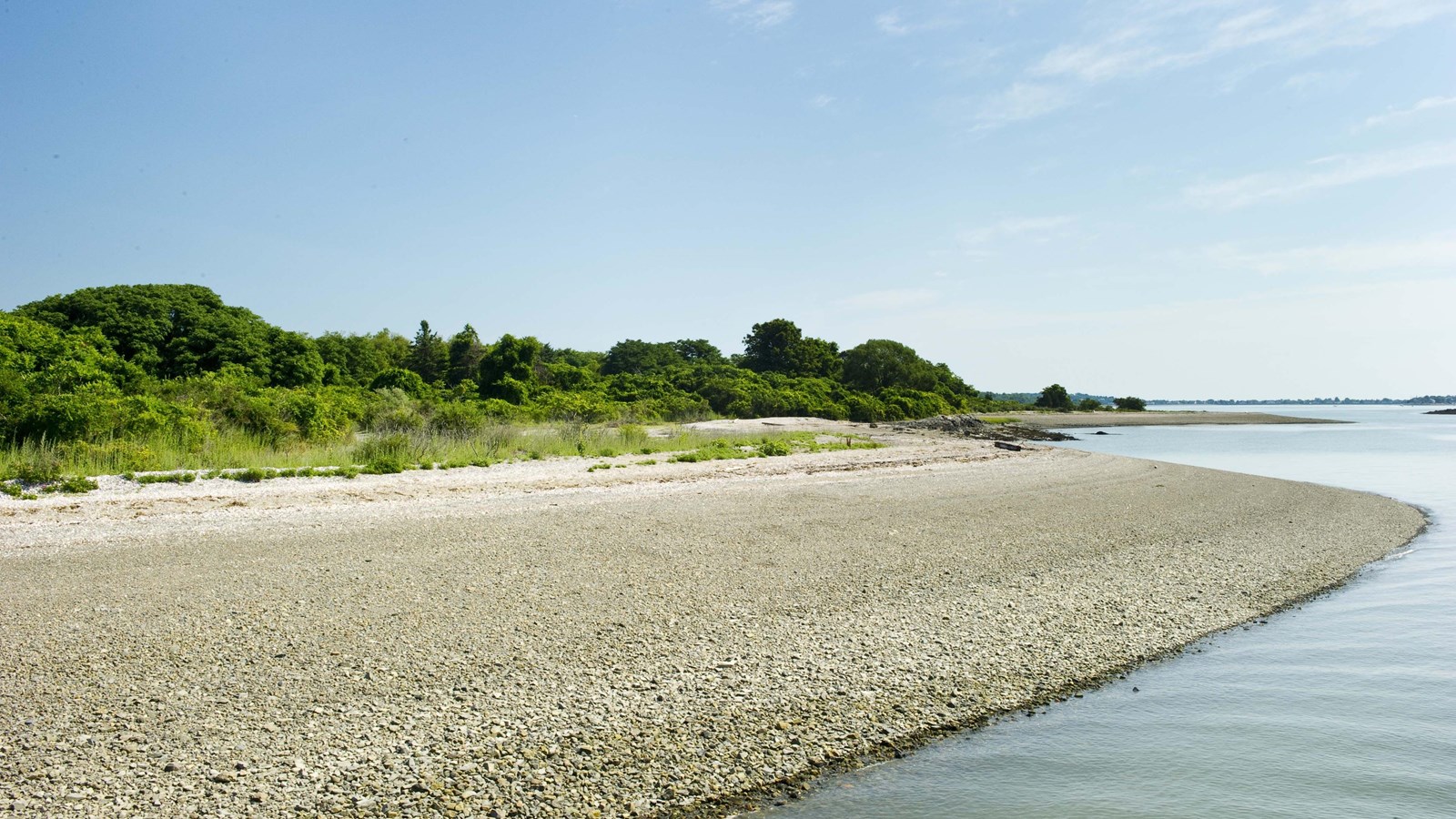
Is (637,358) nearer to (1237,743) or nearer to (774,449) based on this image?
(774,449)

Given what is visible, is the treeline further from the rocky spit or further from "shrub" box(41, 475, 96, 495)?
the rocky spit

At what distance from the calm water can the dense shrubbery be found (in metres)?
A: 12.8

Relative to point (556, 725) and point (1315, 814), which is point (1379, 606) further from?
point (556, 725)

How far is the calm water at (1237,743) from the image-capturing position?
409 centimetres

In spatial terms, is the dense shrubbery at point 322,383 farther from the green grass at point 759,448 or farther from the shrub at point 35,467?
the green grass at point 759,448

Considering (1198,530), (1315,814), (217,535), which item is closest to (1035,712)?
(1315,814)

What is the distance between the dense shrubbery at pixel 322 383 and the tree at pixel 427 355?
0.44ft

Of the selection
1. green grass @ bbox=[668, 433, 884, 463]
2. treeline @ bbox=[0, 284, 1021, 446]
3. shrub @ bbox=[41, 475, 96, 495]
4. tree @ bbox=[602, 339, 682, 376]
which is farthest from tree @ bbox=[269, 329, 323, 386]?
tree @ bbox=[602, 339, 682, 376]

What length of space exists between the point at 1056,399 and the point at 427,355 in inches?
2514

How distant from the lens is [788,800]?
388 cm

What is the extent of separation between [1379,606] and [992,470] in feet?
33.5

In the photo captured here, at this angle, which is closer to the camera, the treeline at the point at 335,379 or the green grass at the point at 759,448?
the treeline at the point at 335,379

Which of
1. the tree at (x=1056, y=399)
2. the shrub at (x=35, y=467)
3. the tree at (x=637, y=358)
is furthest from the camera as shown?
the tree at (x=1056, y=399)

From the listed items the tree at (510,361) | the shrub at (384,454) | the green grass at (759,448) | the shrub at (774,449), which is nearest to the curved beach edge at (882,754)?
the shrub at (384,454)
